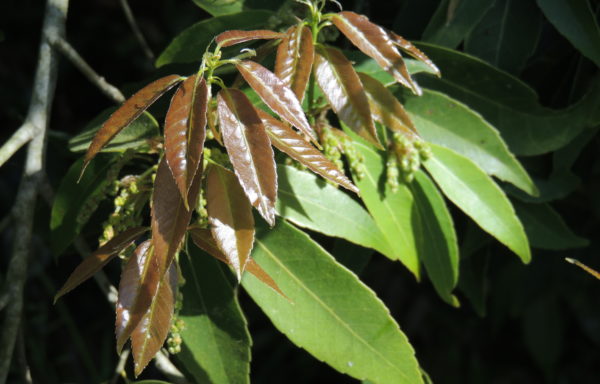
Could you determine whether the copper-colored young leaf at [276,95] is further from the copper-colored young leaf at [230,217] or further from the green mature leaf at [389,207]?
the green mature leaf at [389,207]

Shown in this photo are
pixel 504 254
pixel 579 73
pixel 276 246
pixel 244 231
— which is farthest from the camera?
pixel 504 254

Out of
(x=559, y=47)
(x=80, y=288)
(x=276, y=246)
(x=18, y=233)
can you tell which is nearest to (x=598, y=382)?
(x=559, y=47)

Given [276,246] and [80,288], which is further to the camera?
[80,288]

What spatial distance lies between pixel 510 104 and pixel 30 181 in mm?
821

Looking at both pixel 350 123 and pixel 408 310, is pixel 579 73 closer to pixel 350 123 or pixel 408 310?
pixel 350 123

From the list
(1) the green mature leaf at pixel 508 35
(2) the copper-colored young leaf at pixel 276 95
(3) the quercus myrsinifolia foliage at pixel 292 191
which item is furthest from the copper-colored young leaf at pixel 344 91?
(1) the green mature leaf at pixel 508 35

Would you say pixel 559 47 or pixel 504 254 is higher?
pixel 559 47

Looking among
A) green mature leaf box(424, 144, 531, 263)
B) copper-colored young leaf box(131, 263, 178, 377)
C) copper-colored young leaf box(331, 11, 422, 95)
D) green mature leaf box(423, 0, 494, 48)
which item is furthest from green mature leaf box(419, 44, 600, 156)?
copper-colored young leaf box(131, 263, 178, 377)

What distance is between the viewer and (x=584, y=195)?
1.88m

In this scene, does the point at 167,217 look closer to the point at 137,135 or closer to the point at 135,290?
the point at 135,290

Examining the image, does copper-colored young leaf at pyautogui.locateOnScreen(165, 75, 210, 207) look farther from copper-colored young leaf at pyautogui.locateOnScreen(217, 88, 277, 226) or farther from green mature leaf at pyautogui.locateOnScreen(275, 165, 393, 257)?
green mature leaf at pyautogui.locateOnScreen(275, 165, 393, 257)

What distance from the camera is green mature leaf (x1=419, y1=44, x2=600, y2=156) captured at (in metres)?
1.24

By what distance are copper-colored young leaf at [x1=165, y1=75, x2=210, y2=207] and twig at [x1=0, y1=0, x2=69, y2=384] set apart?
0.47 metres

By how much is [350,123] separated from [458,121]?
1.12ft
